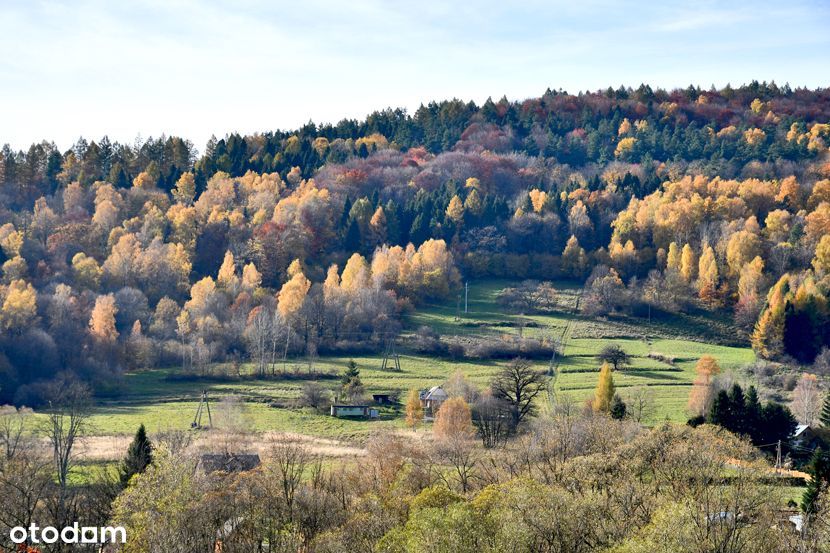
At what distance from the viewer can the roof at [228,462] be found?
5012 cm

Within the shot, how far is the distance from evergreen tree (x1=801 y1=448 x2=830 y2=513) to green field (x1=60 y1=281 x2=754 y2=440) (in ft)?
62.3

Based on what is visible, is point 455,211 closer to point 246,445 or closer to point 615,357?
point 615,357

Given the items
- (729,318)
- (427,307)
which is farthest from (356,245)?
(729,318)

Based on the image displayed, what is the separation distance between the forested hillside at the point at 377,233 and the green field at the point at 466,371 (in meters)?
3.05

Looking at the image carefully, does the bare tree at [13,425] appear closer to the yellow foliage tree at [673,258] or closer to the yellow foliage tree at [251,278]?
the yellow foliage tree at [251,278]

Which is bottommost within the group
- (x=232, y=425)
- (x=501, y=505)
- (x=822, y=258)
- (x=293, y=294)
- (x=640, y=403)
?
(x=232, y=425)

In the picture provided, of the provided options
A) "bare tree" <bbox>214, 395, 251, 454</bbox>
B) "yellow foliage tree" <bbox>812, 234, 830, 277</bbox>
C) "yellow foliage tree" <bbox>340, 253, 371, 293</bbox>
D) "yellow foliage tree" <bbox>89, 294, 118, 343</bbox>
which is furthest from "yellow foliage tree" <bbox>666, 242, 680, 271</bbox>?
"yellow foliage tree" <bbox>89, 294, 118, 343</bbox>

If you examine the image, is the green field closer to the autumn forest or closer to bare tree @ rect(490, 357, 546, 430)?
the autumn forest

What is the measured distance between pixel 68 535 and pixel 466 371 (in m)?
44.0

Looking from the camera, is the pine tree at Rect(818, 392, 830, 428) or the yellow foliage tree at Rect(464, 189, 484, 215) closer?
the pine tree at Rect(818, 392, 830, 428)

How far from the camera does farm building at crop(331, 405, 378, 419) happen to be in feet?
226

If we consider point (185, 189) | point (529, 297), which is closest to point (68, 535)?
point (529, 297)

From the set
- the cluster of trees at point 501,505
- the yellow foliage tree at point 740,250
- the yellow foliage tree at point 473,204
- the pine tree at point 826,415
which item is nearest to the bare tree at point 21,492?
the cluster of trees at point 501,505

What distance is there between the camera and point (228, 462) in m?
50.5
